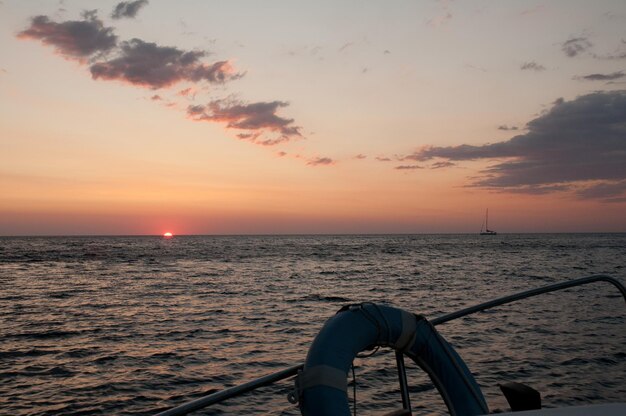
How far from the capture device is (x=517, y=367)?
10.9m

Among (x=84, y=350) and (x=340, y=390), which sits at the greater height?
(x=340, y=390)

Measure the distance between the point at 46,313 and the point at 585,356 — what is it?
18491 millimetres

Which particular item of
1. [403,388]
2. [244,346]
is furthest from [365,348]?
[244,346]

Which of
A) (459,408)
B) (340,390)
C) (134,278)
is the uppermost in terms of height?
(340,390)

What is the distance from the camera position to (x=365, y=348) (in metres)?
3.74

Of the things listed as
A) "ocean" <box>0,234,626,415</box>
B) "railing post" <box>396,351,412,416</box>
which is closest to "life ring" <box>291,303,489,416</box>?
"railing post" <box>396,351,412,416</box>

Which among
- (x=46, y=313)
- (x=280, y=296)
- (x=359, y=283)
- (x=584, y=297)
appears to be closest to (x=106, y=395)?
(x=46, y=313)

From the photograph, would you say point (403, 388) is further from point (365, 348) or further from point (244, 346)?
point (244, 346)

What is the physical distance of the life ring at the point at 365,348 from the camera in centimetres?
325

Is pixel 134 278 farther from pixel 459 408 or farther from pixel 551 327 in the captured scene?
Answer: pixel 459 408

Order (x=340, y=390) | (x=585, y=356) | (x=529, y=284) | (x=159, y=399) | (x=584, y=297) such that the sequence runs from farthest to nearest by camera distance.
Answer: (x=529, y=284)
(x=584, y=297)
(x=585, y=356)
(x=159, y=399)
(x=340, y=390)

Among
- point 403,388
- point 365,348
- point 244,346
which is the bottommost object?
point 244,346

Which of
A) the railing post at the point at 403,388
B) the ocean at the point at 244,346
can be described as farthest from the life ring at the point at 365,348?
the ocean at the point at 244,346

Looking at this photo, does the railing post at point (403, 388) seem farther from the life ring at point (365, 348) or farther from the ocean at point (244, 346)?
the ocean at point (244, 346)
